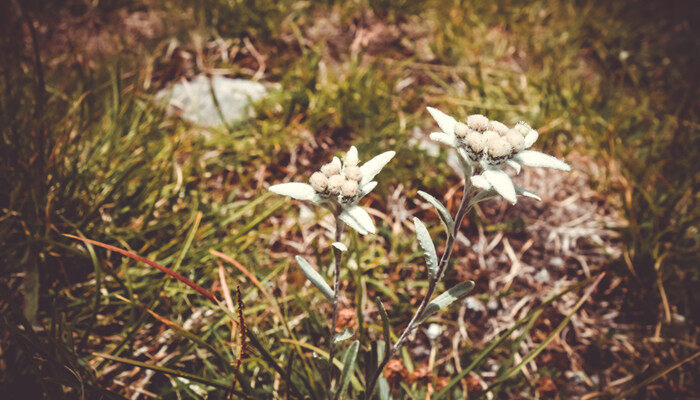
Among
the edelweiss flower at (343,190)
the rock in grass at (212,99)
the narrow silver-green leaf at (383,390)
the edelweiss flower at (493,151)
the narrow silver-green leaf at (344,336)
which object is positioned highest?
the edelweiss flower at (493,151)

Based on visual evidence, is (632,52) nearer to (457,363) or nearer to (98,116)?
(457,363)

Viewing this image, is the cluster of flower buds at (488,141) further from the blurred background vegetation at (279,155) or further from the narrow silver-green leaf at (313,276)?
the blurred background vegetation at (279,155)

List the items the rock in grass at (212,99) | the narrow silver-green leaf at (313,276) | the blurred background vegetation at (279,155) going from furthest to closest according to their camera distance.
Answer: the rock in grass at (212,99)
the blurred background vegetation at (279,155)
the narrow silver-green leaf at (313,276)

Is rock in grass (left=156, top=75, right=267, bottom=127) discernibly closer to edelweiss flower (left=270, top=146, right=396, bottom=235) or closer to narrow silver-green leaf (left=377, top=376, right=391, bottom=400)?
edelweiss flower (left=270, top=146, right=396, bottom=235)

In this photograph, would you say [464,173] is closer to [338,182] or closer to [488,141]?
[488,141]

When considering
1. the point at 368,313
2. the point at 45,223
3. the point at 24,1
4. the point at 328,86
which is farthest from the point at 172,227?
the point at 24,1

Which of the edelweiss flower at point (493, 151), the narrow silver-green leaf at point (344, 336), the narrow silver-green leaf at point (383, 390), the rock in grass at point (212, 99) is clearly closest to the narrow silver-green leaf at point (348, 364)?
the narrow silver-green leaf at point (344, 336)

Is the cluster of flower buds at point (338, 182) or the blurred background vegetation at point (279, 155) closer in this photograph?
the cluster of flower buds at point (338, 182)
